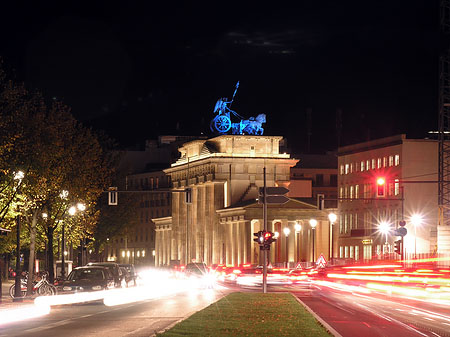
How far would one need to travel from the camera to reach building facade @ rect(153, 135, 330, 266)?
16612cm

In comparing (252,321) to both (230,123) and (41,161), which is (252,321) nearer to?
(41,161)

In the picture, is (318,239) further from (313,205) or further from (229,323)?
(229,323)

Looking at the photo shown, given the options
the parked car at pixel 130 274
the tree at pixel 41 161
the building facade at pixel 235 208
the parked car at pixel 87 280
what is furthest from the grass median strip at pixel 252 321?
the building facade at pixel 235 208

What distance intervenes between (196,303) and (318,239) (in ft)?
382

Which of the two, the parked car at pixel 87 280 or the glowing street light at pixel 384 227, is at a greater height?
the glowing street light at pixel 384 227

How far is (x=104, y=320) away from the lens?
133ft

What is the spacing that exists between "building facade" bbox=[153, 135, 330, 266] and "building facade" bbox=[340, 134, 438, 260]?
16.7 feet

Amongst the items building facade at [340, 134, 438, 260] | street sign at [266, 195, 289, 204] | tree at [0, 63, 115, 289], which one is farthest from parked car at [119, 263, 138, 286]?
building facade at [340, 134, 438, 260]

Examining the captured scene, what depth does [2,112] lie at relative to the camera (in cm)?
5600

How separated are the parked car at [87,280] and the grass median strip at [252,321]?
892cm

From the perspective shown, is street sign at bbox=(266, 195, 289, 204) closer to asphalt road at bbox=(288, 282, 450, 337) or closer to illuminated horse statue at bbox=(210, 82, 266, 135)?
asphalt road at bbox=(288, 282, 450, 337)

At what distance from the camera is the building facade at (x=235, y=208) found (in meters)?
166

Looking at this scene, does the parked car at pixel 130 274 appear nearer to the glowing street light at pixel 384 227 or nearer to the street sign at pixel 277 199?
the street sign at pixel 277 199

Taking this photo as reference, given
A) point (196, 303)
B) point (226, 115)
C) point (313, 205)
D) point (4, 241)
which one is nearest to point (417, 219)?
point (313, 205)
